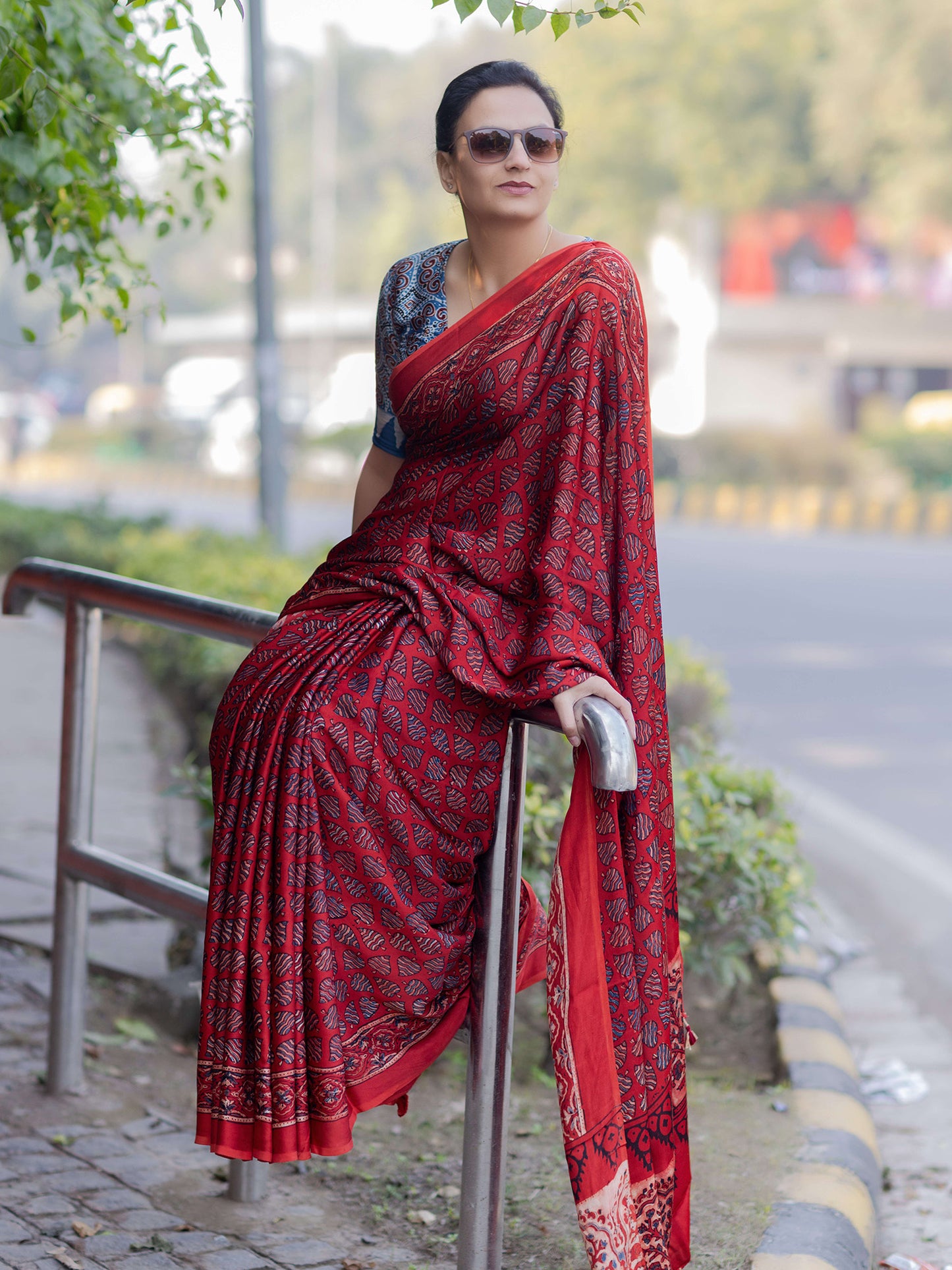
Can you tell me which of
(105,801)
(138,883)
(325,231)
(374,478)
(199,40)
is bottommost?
(105,801)

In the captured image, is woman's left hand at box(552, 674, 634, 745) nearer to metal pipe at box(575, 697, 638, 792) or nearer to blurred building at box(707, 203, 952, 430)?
metal pipe at box(575, 697, 638, 792)

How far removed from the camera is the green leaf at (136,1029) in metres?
3.35

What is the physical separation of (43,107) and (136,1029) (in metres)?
1.93

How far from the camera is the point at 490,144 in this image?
2.02 meters

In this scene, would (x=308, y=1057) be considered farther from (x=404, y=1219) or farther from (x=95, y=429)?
(x=95, y=429)

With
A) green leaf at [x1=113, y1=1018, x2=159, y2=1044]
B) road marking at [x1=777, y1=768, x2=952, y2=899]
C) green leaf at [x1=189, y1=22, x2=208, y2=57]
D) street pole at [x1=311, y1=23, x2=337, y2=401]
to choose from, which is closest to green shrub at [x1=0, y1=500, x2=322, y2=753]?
green leaf at [x1=113, y1=1018, x2=159, y2=1044]

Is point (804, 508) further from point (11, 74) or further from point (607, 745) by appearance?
point (607, 745)

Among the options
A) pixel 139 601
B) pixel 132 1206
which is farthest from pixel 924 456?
pixel 132 1206

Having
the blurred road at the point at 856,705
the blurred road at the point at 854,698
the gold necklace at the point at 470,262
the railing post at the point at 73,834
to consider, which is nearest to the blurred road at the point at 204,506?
the blurred road at the point at 854,698

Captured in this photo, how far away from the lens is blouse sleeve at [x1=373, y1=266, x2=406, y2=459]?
212 cm

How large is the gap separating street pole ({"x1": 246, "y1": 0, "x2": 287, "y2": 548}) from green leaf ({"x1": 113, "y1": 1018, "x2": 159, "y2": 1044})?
5.02 metres

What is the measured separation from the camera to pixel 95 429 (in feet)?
119

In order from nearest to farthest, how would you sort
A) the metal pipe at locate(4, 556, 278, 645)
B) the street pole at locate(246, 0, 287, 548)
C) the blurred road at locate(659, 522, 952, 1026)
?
the metal pipe at locate(4, 556, 278, 645), the blurred road at locate(659, 522, 952, 1026), the street pole at locate(246, 0, 287, 548)

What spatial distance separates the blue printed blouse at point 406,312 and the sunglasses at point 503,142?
12 centimetres
